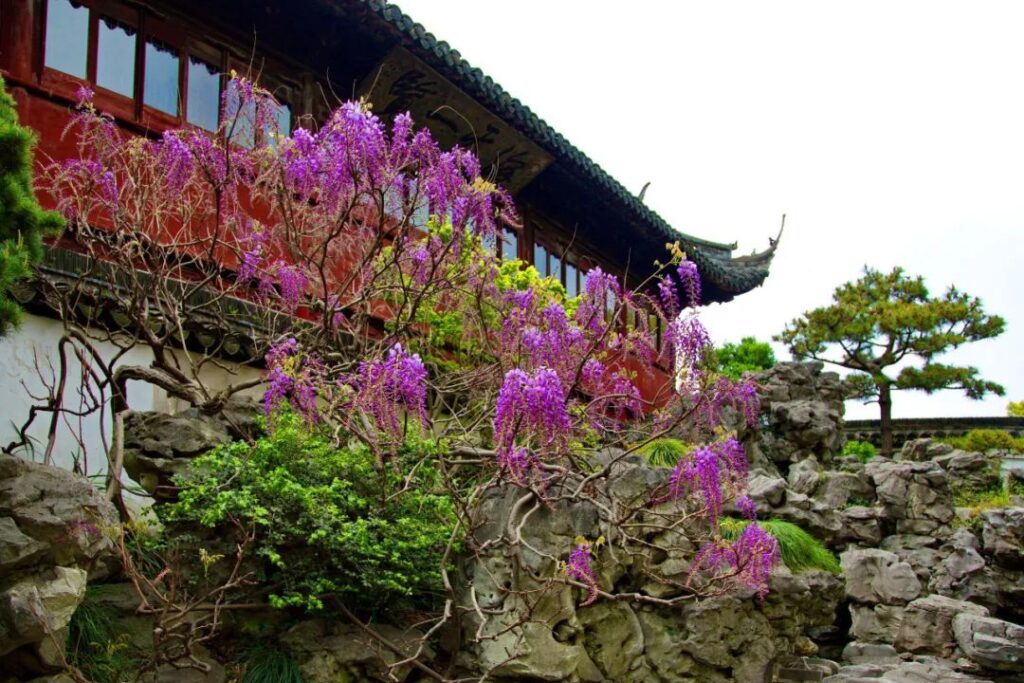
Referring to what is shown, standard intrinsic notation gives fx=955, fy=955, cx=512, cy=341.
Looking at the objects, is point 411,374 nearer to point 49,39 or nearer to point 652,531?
point 652,531

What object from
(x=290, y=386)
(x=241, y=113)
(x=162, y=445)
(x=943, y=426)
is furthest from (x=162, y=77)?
(x=943, y=426)

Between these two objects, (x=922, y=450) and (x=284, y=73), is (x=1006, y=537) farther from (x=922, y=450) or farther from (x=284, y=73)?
(x=284, y=73)

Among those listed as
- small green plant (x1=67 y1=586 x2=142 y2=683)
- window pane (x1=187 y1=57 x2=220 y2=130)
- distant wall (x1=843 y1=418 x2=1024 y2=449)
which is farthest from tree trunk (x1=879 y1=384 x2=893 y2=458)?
small green plant (x1=67 y1=586 x2=142 y2=683)

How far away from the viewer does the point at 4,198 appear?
4891 millimetres

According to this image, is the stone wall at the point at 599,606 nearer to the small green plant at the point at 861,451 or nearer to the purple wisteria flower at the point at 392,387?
the purple wisteria flower at the point at 392,387

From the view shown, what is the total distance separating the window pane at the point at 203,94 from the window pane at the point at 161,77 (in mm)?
148

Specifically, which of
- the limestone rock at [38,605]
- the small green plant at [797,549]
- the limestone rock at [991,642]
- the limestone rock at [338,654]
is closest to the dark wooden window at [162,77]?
the limestone rock at [38,605]

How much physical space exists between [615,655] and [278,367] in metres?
3.14

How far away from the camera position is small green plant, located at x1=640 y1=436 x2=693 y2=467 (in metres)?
10.5

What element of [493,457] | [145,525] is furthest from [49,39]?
[493,457]

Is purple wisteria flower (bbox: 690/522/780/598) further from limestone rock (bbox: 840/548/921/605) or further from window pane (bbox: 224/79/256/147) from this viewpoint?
limestone rock (bbox: 840/548/921/605)

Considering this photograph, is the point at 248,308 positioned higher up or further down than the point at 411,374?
higher up

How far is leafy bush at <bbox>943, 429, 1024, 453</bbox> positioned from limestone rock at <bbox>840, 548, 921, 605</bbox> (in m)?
12.1

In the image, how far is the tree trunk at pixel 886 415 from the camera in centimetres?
2453
